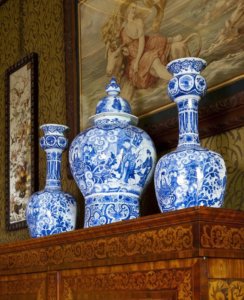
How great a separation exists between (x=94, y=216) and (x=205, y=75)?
1.58ft

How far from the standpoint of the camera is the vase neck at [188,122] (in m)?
1.41

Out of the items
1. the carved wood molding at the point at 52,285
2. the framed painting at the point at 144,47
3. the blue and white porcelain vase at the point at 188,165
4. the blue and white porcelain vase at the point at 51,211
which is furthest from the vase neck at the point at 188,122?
the blue and white porcelain vase at the point at 51,211

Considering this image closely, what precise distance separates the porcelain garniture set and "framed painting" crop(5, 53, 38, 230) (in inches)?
27.3

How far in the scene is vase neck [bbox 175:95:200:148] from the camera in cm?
141

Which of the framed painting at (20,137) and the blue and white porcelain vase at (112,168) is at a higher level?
the framed painting at (20,137)

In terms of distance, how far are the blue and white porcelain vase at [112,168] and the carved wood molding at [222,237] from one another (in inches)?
17.8

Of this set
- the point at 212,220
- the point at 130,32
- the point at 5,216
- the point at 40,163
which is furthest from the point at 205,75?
the point at 5,216

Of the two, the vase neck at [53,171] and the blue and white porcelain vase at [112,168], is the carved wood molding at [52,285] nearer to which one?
the blue and white porcelain vase at [112,168]

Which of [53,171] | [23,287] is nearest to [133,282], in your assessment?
[23,287]

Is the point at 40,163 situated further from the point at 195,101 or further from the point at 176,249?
the point at 176,249

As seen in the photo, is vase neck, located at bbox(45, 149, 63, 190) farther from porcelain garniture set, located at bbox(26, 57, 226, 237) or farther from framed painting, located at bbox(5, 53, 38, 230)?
framed painting, located at bbox(5, 53, 38, 230)

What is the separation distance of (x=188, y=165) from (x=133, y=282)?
0.27 m

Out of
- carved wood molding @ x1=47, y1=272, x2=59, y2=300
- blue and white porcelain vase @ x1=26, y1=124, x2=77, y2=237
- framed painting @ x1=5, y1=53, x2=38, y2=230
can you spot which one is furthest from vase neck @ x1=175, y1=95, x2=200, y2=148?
framed painting @ x1=5, y1=53, x2=38, y2=230

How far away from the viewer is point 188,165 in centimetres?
135
